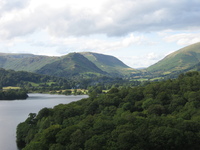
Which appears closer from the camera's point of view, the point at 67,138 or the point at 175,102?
the point at 67,138

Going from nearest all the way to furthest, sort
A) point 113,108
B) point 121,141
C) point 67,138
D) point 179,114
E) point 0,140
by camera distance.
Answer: point 121,141, point 67,138, point 179,114, point 0,140, point 113,108

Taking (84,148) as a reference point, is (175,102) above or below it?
above

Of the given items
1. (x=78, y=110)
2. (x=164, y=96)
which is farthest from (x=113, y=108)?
(x=164, y=96)

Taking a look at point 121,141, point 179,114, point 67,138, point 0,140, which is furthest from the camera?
point 0,140

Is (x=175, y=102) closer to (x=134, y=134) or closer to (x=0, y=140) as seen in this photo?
(x=134, y=134)

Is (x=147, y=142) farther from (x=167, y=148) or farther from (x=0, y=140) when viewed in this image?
(x=0, y=140)

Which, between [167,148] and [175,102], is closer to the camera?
[167,148]

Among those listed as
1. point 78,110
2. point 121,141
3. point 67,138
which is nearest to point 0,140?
point 78,110

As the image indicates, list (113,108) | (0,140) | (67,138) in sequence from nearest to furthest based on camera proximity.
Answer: (67,138), (0,140), (113,108)

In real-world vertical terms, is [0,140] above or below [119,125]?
below
